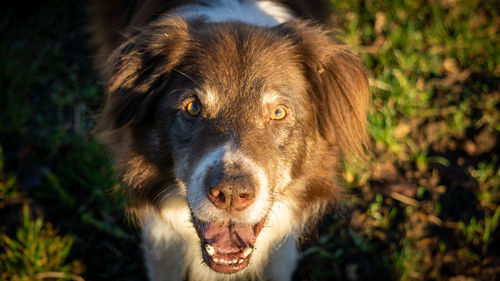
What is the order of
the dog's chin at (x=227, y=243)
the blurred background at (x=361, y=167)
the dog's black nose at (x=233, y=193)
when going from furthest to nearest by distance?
the blurred background at (x=361, y=167) < the dog's chin at (x=227, y=243) < the dog's black nose at (x=233, y=193)

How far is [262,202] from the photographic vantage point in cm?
226

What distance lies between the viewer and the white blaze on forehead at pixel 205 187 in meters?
2.18

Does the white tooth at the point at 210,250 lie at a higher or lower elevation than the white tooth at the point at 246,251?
higher

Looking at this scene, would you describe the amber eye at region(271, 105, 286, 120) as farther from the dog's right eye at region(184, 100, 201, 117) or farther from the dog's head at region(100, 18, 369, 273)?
the dog's right eye at region(184, 100, 201, 117)

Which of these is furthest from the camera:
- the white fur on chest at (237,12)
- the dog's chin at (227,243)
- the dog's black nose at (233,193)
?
the white fur on chest at (237,12)

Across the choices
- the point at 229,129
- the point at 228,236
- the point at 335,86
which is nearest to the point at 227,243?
the point at 228,236

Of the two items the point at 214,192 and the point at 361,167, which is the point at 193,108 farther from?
the point at 361,167

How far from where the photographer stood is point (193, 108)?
250 cm

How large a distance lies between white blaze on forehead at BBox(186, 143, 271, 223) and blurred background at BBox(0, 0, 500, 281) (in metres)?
1.31

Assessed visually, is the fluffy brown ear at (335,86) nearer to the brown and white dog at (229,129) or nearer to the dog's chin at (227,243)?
the brown and white dog at (229,129)

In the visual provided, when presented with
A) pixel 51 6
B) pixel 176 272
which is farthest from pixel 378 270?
pixel 51 6

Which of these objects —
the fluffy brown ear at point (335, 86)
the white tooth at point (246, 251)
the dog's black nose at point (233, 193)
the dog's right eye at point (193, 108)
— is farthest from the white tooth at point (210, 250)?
the fluffy brown ear at point (335, 86)

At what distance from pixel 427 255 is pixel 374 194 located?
715mm

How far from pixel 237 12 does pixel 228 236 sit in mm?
1666
